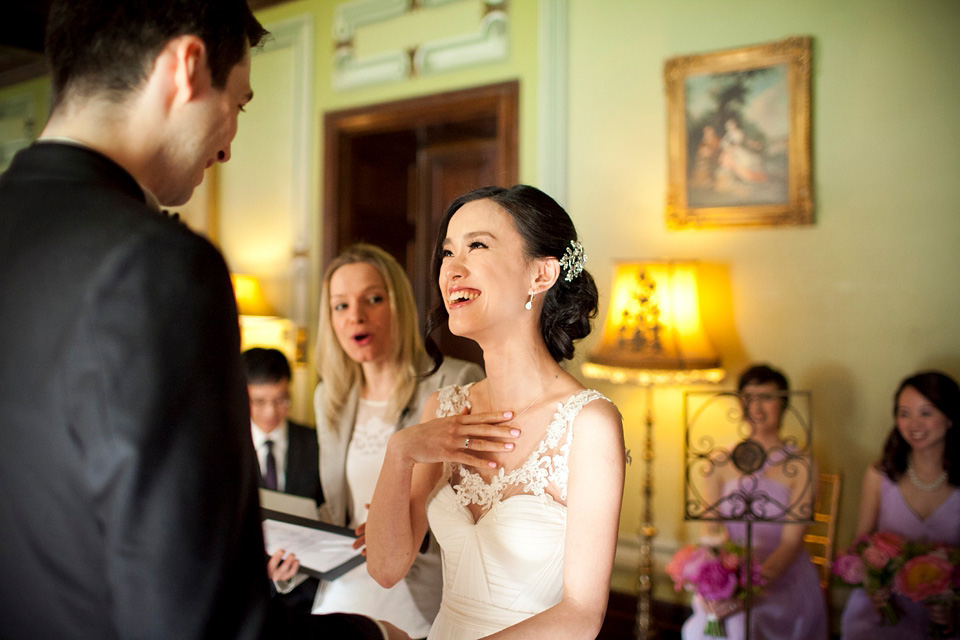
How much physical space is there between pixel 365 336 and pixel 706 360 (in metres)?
1.71

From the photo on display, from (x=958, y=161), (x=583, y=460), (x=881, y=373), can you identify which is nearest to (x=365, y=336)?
(x=583, y=460)

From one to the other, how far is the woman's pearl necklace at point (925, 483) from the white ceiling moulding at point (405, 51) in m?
3.23

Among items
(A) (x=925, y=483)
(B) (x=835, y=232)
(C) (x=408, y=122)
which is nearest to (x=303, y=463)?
(A) (x=925, y=483)

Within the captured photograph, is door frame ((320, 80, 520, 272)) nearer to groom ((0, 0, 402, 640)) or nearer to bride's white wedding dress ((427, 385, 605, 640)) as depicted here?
bride's white wedding dress ((427, 385, 605, 640))

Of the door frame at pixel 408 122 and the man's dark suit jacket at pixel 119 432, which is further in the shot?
the door frame at pixel 408 122

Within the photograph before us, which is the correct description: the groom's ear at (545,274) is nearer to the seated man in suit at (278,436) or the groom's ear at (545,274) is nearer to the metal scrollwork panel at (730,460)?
the seated man in suit at (278,436)

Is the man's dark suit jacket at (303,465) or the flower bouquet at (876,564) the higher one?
the man's dark suit jacket at (303,465)

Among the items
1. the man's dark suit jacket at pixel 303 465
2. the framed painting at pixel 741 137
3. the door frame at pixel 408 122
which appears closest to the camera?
the man's dark suit jacket at pixel 303 465

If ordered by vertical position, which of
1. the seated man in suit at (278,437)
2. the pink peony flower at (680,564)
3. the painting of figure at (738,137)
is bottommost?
the pink peony flower at (680,564)

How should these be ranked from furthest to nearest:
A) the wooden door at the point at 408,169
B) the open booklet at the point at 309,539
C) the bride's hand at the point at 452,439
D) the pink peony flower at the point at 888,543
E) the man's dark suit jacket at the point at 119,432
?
the wooden door at the point at 408,169, the pink peony flower at the point at 888,543, the open booklet at the point at 309,539, the bride's hand at the point at 452,439, the man's dark suit jacket at the point at 119,432

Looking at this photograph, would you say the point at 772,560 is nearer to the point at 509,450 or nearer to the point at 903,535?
the point at 903,535

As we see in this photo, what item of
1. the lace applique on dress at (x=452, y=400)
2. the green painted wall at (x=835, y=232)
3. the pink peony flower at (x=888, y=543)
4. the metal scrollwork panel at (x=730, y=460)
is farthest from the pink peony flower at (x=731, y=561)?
the lace applique on dress at (x=452, y=400)

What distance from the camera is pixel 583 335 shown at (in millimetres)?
1641

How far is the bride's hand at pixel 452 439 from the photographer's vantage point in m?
1.36
